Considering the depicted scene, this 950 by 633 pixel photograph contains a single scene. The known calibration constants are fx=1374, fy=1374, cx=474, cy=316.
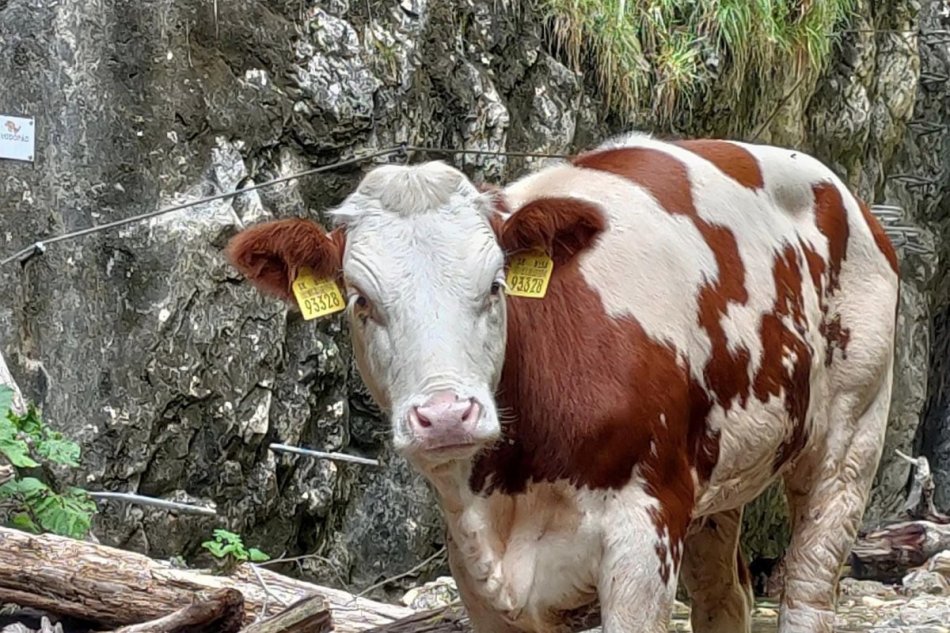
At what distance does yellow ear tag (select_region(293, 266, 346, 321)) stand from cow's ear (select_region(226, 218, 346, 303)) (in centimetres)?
2

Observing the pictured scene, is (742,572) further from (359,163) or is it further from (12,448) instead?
(359,163)

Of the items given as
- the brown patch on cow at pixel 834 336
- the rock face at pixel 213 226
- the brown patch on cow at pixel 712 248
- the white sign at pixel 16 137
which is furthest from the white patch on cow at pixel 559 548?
the white sign at pixel 16 137

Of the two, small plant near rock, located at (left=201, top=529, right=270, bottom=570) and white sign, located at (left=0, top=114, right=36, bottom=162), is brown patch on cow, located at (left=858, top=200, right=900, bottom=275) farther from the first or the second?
white sign, located at (left=0, top=114, right=36, bottom=162)

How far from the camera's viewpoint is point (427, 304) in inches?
138

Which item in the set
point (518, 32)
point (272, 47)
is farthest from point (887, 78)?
point (272, 47)

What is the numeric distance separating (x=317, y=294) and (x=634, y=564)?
1165 mm

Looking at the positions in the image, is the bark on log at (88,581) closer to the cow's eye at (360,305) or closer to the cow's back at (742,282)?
the cow's eye at (360,305)

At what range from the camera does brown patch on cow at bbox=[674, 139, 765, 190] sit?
499cm

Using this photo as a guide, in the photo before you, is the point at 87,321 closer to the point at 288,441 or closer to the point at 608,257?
the point at 288,441

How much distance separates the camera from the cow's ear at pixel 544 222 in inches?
149

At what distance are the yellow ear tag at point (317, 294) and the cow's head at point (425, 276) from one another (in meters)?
0.03

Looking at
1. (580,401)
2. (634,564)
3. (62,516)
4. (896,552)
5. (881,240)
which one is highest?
(881,240)

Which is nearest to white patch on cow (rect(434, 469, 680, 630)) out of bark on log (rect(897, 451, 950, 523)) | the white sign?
the white sign

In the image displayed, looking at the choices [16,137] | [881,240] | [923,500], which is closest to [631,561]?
[881,240]
